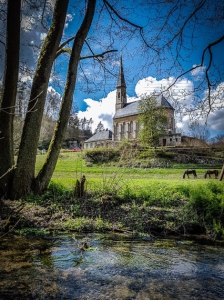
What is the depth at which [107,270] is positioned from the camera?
344cm

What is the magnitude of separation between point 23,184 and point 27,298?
4.87 meters

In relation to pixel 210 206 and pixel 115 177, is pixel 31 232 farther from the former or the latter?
pixel 210 206

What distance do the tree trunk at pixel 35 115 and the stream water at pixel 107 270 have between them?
2.37 metres

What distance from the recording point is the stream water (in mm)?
2752

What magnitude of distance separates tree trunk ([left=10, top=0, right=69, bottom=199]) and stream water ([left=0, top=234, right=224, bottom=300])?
237 centimetres

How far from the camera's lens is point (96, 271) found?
3.37 m

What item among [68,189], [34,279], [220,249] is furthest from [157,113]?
[34,279]

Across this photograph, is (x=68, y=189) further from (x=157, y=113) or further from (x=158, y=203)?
(x=157, y=113)

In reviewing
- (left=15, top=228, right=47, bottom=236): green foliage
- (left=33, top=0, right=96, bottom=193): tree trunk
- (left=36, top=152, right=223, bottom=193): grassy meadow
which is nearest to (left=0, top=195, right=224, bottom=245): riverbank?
(left=15, top=228, right=47, bottom=236): green foliage

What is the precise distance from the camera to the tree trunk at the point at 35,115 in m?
6.97

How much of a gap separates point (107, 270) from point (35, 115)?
5094 mm

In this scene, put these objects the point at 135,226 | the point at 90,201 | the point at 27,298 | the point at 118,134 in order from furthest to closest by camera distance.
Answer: the point at 118,134, the point at 90,201, the point at 135,226, the point at 27,298

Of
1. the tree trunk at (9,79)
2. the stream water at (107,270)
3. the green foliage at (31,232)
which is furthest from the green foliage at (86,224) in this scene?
the tree trunk at (9,79)

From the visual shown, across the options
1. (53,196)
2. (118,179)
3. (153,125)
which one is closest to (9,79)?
(53,196)
